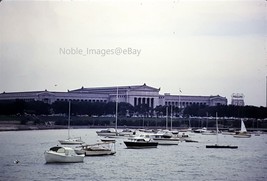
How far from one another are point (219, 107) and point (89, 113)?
377 centimetres

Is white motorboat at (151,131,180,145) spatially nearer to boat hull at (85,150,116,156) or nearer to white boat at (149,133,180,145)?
white boat at (149,133,180,145)

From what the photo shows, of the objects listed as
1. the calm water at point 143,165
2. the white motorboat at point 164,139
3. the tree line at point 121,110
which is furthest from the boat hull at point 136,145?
the tree line at point 121,110

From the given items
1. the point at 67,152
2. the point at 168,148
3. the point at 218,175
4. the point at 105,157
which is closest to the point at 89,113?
the point at 168,148

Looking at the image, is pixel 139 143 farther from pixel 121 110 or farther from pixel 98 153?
pixel 121 110

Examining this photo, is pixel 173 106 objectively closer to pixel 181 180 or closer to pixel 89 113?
pixel 89 113

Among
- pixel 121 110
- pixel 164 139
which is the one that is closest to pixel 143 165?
pixel 164 139

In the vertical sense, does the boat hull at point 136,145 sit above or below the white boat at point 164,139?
below

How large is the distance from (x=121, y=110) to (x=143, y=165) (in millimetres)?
12192

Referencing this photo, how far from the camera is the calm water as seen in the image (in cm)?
785

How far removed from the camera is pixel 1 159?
360 inches

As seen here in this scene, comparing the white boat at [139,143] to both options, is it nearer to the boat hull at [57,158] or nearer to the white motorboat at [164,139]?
the white motorboat at [164,139]

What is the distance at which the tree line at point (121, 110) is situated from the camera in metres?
12.2

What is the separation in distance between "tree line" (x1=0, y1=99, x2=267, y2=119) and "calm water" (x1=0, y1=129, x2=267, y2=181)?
2.67ft

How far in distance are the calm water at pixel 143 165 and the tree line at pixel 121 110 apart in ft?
2.67
